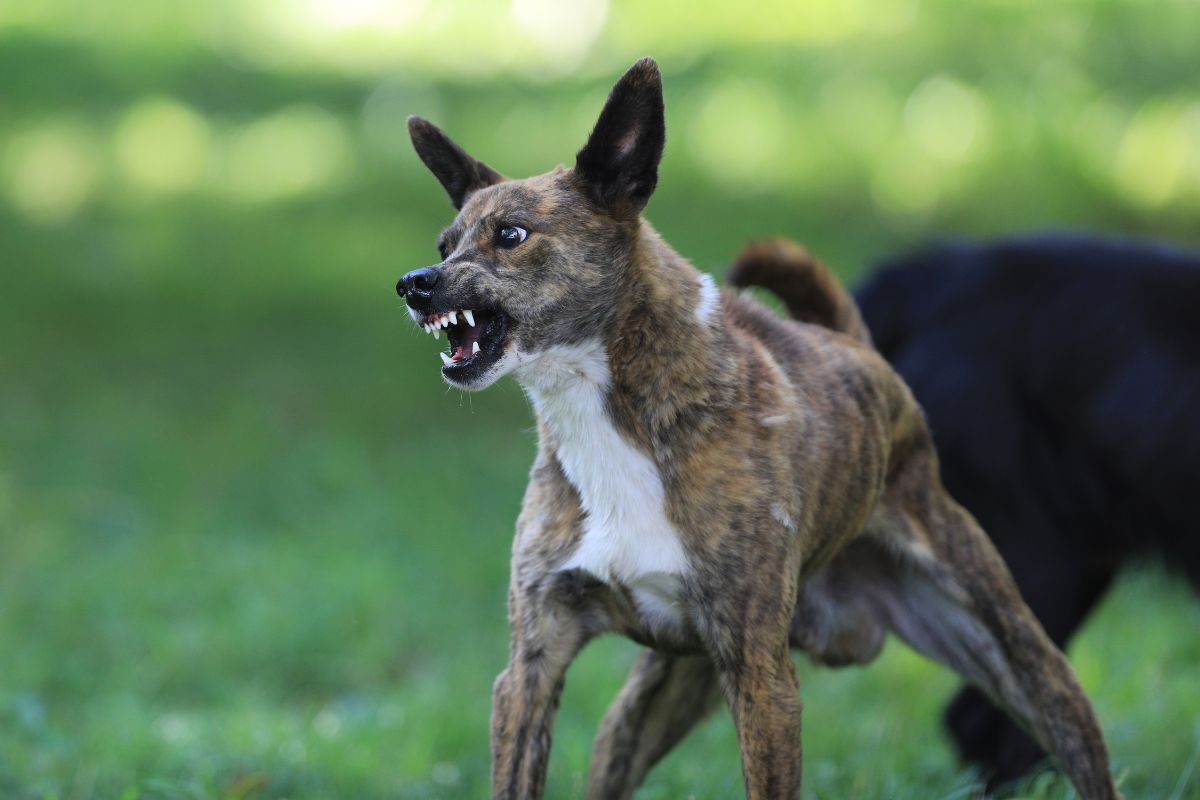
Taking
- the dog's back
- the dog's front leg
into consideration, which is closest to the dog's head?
the dog's front leg

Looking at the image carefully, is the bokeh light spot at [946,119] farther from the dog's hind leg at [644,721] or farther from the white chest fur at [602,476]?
the white chest fur at [602,476]

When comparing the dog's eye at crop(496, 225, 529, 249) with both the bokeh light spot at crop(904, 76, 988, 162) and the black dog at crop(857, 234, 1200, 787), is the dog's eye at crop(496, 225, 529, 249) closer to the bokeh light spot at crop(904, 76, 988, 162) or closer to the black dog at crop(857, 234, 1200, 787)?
the black dog at crop(857, 234, 1200, 787)

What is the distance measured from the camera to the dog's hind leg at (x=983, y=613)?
4.09 m

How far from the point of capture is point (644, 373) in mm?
3480

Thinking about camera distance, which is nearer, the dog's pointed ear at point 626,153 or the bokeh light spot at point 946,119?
the dog's pointed ear at point 626,153

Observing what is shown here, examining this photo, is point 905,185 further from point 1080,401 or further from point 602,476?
point 602,476

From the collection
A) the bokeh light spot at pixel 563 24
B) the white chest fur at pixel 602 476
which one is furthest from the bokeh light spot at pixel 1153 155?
the white chest fur at pixel 602 476

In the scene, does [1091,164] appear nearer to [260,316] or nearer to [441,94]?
[441,94]

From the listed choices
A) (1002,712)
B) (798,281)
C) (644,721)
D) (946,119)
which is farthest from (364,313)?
(644,721)

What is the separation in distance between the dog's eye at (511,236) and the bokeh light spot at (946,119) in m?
8.01

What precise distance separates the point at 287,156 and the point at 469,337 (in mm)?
8446

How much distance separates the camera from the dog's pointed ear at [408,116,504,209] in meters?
3.81

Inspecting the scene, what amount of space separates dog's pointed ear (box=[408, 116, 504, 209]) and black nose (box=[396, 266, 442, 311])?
0.51 m

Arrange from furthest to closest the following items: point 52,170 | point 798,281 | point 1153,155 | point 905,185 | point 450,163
A: point 52,170 → point 905,185 → point 1153,155 → point 798,281 → point 450,163
